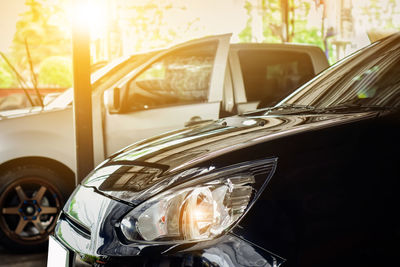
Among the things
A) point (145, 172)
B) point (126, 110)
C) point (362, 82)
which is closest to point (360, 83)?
point (362, 82)

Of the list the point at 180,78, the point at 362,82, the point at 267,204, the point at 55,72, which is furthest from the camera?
the point at 55,72

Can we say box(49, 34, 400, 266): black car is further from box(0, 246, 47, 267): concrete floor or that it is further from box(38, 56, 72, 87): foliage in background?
box(38, 56, 72, 87): foliage in background

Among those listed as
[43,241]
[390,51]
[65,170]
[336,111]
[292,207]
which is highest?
[390,51]

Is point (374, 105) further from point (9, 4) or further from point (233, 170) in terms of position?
point (9, 4)

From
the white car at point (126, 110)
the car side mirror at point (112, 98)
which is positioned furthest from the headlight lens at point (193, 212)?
the car side mirror at point (112, 98)

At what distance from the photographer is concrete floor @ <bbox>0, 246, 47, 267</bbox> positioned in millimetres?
4418

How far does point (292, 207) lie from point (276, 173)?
119 mm

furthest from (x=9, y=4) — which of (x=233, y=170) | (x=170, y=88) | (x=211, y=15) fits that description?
(x=233, y=170)

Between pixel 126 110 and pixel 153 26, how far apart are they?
50.5 ft

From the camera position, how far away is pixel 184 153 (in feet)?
7.52

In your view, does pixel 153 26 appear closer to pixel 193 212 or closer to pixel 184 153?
pixel 184 153

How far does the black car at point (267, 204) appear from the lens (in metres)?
1.75

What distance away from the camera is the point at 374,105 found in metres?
2.36

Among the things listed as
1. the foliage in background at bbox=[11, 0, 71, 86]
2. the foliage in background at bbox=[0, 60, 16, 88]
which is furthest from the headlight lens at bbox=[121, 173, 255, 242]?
the foliage in background at bbox=[0, 60, 16, 88]
